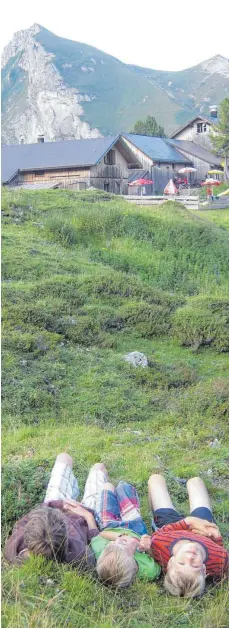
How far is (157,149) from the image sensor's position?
4991 centimetres

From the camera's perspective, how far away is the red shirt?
453 cm

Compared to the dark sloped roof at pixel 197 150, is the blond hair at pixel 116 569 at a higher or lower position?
lower

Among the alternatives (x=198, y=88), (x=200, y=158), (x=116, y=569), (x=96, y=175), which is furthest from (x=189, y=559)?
(x=198, y=88)

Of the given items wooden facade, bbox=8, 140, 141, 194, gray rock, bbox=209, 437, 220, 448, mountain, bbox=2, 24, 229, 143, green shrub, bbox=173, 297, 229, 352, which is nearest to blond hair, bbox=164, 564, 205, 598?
gray rock, bbox=209, 437, 220, 448

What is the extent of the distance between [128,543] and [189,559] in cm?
44

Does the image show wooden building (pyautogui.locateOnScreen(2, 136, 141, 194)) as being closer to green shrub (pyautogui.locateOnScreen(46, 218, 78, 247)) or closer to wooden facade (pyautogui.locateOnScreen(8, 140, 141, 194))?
wooden facade (pyautogui.locateOnScreen(8, 140, 141, 194))

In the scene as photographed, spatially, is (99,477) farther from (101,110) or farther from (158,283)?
(101,110)

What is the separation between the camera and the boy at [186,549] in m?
4.29

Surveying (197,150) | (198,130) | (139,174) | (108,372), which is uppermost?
(198,130)

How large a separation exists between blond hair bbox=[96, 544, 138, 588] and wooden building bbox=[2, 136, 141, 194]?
33.5m

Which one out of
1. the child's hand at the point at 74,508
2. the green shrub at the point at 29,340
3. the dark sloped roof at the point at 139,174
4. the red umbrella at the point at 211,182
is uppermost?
the dark sloped roof at the point at 139,174

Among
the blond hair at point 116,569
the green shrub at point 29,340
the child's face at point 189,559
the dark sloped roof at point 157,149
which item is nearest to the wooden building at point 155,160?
the dark sloped roof at point 157,149

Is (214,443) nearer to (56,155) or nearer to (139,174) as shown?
(56,155)

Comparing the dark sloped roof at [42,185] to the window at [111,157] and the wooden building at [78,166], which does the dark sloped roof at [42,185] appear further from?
the window at [111,157]
